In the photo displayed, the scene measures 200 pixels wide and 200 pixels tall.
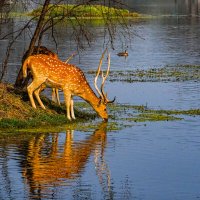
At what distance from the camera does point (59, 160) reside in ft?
55.4

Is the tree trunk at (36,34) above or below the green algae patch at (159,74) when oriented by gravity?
above

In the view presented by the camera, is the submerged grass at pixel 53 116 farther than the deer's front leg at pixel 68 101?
No

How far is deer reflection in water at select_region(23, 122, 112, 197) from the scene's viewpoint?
A: 14789 mm

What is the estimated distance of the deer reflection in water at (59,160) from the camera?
48.5 feet

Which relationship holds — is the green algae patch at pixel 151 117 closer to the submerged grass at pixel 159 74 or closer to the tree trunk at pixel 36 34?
the tree trunk at pixel 36 34

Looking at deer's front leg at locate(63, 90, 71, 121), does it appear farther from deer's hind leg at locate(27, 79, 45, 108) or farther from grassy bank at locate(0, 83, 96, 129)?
deer's hind leg at locate(27, 79, 45, 108)

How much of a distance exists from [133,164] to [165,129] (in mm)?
4795

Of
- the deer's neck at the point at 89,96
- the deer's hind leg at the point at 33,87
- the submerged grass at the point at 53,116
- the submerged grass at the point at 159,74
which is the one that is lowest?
the submerged grass at the point at 159,74

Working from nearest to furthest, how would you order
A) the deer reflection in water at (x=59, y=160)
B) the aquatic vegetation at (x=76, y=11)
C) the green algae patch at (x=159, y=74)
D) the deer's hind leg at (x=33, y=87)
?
the deer reflection in water at (x=59, y=160) → the deer's hind leg at (x=33, y=87) → the aquatic vegetation at (x=76, y=11) → the green algae patch at (x=159, y=74)

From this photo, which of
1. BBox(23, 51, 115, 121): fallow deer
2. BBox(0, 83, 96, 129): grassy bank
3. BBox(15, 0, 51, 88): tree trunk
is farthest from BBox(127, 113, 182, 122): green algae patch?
BBox(15, 0, 51, 88): tree trunk

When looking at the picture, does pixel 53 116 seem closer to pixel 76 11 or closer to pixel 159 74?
pixel 76 11

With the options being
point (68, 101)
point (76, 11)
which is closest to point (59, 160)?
point (68, 101)

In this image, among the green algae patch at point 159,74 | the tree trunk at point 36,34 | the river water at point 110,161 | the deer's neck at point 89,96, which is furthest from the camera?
the green algae patch at point 159,74

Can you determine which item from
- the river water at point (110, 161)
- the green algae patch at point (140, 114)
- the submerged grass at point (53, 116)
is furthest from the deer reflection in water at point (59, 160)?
the green algae patch at point (140, 114)
